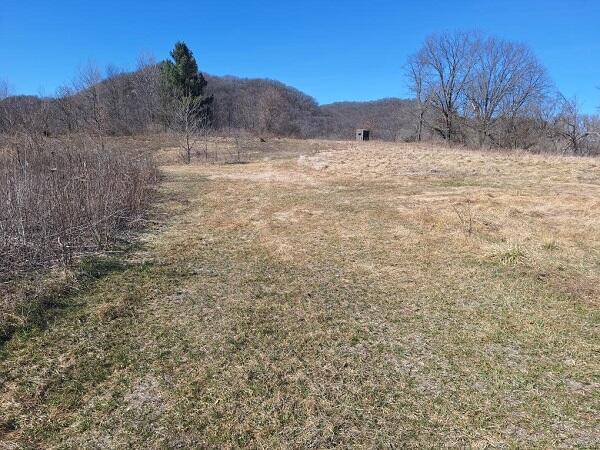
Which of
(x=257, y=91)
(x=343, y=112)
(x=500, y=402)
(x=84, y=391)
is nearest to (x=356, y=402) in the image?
(x=500, y=402)

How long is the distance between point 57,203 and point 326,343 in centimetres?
431

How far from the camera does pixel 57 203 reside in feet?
17.6

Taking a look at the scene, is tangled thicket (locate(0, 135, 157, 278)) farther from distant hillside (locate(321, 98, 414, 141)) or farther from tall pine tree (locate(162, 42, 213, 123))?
distant hillside (locate(321, 98, 414, 141))

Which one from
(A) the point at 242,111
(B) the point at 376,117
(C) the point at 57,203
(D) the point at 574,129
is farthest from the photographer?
(B) the point at 376,117

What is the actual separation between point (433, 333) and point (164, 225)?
17.4ft

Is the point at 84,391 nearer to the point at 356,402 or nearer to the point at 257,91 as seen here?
the point at 356,402

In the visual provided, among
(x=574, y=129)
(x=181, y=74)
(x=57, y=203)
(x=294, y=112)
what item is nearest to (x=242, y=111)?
(x=294, y=112)

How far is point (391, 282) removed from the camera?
14.8 ft

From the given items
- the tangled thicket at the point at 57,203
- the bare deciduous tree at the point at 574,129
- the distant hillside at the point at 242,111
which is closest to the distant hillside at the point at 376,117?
the distant hillside at the point at 242,111

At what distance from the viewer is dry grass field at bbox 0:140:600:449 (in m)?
2.29

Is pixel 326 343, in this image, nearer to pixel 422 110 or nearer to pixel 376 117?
pixel 422 110

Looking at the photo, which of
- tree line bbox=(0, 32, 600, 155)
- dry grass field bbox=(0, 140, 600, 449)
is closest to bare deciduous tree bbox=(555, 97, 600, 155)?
tree line bbox=(0, 32, 600, 155)

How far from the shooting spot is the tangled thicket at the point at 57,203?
461cm

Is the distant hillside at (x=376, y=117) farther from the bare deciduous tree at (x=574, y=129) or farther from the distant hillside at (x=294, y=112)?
the bare deciduous tree at (x=574, y=129)
